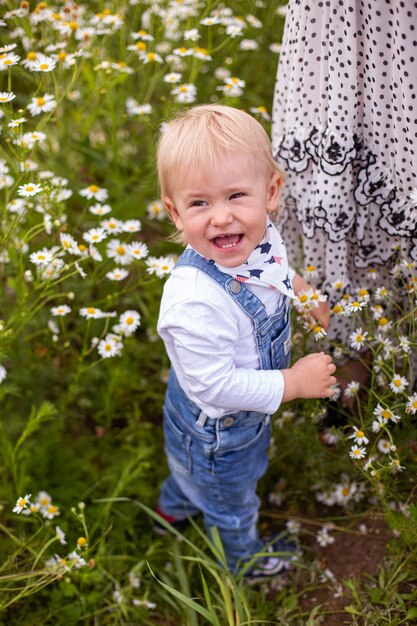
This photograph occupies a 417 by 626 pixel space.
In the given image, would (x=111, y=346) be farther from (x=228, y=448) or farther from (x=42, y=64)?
(x=42, y=64)

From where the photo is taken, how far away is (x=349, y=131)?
5.73 ft

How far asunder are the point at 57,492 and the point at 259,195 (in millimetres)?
1227

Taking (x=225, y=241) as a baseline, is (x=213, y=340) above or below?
below

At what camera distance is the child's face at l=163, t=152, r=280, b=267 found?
1.40 metres

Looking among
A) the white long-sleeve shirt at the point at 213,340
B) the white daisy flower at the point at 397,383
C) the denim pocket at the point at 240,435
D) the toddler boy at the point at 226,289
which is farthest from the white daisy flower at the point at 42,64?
the white daisy flower at the point at 397,383

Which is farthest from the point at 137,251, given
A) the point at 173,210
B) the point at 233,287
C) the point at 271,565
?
the point at 271,565

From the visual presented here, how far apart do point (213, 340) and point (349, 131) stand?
72 cm

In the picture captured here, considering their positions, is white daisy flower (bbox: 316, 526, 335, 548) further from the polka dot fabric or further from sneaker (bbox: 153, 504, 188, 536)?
the polka dot fabric

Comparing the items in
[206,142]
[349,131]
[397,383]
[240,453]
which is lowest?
[240,453]

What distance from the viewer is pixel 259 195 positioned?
146 cm

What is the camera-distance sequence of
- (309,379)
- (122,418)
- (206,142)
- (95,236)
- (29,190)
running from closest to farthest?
1. (206,142)
2. (309,379)
3. (29,190)
4. (95,236)
5. (122,418)

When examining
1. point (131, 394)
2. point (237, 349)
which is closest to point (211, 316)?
point (237, 349)

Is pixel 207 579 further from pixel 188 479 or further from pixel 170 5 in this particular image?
pixel 170 5

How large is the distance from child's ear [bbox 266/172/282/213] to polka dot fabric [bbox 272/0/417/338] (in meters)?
0.29
